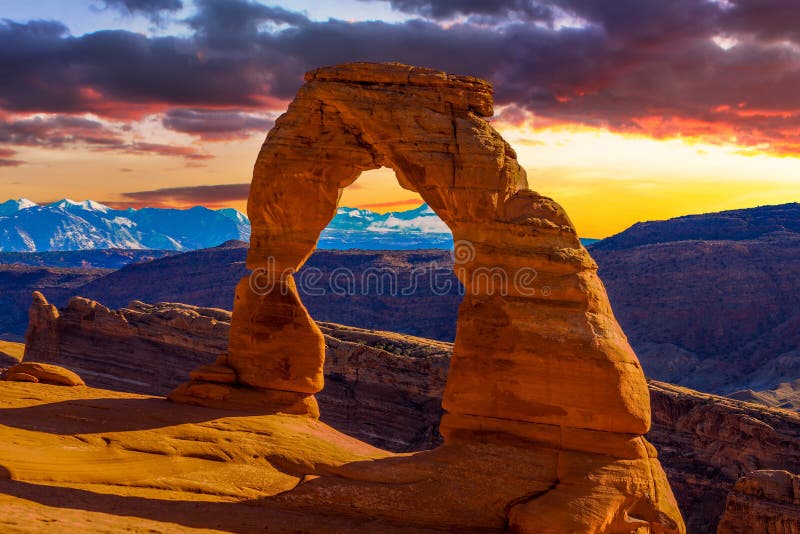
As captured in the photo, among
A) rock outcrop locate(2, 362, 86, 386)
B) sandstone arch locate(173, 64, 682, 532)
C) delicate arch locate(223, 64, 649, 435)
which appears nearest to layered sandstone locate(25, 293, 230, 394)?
rock outcrop locate(2, 362, 86, 386)

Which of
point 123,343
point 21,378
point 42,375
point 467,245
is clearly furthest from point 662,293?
point 21,378

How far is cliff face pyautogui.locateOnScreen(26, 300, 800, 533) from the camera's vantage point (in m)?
36.0

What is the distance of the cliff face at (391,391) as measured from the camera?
36031 millimetres

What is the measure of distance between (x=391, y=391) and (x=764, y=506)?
835 inches

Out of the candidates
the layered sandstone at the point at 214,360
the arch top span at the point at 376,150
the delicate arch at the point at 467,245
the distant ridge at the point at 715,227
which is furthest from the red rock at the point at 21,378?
the distant ridge at the point at 715,227

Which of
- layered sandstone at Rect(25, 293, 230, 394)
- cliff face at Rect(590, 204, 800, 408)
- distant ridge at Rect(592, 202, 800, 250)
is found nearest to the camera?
layered sandstone at Rect(25, 293, 230, 394)

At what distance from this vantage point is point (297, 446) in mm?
19594

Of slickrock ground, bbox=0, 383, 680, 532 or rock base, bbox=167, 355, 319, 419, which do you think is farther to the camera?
rock base, bbox=167, 355, 319, 419

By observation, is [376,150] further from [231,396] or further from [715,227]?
[715,227]

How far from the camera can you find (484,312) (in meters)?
18.8

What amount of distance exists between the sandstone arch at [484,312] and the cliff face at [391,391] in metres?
19.0

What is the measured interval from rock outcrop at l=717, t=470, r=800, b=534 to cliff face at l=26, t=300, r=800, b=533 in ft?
25.1

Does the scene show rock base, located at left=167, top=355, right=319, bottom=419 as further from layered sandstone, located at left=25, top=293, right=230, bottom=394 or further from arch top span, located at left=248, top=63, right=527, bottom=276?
layered sandstone, located at left=25, top=293, right=230, bottom=394

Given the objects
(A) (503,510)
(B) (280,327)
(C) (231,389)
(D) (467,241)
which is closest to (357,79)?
(D) (467,241)
